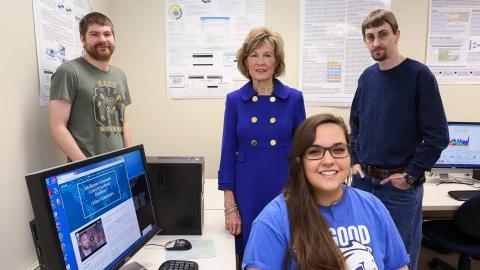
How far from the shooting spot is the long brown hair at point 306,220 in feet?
3.48

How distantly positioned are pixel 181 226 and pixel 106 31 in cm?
120

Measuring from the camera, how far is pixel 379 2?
2914mm

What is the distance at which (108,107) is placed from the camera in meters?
2.04

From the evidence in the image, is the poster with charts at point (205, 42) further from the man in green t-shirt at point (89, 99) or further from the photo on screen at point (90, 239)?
the photo on screen at point (90, 239)

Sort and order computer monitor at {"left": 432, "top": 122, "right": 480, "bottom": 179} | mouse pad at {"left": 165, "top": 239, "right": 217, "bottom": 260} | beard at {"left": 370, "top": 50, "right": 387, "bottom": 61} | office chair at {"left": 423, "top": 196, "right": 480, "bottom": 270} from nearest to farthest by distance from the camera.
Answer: mouse pad at {"left": 165, "top": 239, "right": 217, "bottom": 260}
beard at {"left": 370, "top": 50, "right": 387, "bottom": 61}
office chair at {"left": 423, "top": 196, "right": 480, "bottom": 270}
computer monitor at {"left": 432, "top": 122, "right": 480, "bottom": 179}

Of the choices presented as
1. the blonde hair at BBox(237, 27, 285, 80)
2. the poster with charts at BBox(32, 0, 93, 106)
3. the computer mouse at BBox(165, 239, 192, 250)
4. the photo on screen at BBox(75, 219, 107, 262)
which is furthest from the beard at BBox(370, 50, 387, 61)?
the poster with charts at BBox(32, 0, 93, 106)

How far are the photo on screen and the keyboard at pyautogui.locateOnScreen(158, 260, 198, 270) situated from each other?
28cm

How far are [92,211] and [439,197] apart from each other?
2.24m

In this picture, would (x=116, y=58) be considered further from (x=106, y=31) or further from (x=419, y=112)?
(x=419, y=112)

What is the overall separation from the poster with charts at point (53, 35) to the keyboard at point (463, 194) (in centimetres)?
256

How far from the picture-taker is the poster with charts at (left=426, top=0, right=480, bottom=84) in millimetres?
2920

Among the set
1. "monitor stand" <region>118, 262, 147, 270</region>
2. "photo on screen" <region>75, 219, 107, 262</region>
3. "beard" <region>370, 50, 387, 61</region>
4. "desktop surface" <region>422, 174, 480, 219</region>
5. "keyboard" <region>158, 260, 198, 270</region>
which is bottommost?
"desktop surface" <region>422, 174, 480, 219</region>

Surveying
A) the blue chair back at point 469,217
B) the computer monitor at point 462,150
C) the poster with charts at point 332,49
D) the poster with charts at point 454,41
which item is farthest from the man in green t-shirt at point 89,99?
the poster with charts at point 454,41

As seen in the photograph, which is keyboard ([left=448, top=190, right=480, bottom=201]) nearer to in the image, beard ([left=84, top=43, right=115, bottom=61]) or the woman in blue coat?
the woman in blue coat
